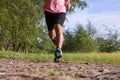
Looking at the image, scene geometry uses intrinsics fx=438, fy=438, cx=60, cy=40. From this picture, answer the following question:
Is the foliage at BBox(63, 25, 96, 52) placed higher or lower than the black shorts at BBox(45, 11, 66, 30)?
lower

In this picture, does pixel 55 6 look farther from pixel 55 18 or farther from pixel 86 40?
pixel 86 40

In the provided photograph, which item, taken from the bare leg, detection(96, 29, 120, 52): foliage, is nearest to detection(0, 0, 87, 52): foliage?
detection(96, 29, 120, 52): foliage

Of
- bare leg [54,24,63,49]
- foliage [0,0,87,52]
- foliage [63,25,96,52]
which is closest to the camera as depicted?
bare leg [54,24,63,49]

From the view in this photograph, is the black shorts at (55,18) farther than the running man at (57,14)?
Yes

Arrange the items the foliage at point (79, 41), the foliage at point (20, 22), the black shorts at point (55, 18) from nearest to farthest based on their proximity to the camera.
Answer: the black shorts at point (55, 18)
the foliage at point (20, 22)
the foliage at point (79, 41)

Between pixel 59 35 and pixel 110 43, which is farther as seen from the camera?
pixel 110 43

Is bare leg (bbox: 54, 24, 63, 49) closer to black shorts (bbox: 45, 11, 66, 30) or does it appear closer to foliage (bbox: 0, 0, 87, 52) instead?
black shorts (bbox: 45, 11, 66, 30)

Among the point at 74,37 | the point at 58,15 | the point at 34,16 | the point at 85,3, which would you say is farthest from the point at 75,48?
the point at 58,15

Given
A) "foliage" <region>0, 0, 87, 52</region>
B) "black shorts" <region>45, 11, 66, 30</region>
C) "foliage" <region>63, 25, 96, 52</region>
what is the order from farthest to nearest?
"foliage" <region>63, 25, 96, 52</region>, "foliage" <region>0, 0, 87, 52</region>, "black shorts" <region>45, 11, 66, 30</region>

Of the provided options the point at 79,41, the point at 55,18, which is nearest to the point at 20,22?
the point at 79,41

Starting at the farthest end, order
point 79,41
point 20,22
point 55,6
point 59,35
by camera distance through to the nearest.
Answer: point 79,41, point 20,22, point 55,6, point 59,35

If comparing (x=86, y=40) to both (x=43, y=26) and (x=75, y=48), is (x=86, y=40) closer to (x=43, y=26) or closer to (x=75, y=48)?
(x=75, y=48)

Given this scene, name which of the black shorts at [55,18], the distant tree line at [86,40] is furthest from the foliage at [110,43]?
the black shorts at [55,18]

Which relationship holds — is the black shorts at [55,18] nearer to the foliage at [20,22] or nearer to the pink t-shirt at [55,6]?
the pink t-shirt at [55,6]
